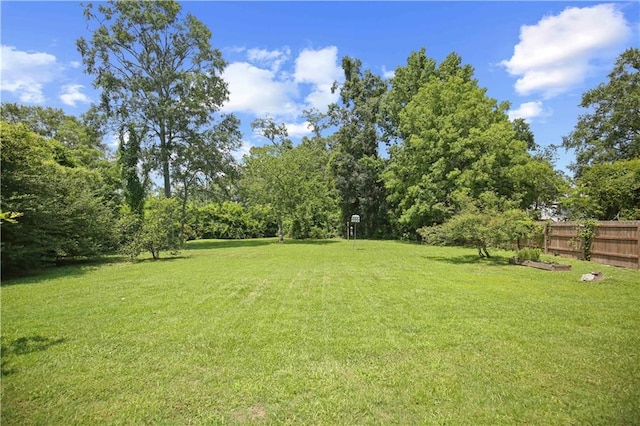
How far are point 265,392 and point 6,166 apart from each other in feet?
36.7

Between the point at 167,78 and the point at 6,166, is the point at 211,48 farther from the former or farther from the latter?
the point at 6,166

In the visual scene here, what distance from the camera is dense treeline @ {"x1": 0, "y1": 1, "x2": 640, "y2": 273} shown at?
14695 millimetres

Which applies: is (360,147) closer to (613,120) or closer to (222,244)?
(222,244)

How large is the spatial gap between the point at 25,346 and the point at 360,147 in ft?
94.3

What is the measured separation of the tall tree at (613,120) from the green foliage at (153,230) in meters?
26.6

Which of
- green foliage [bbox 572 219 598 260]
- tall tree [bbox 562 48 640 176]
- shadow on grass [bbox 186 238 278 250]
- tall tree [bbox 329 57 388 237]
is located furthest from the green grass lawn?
tall tree [bbox 329 57 388 237]

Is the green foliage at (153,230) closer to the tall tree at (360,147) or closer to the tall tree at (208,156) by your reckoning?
the tall tree at (208,156)

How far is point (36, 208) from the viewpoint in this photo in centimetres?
1000

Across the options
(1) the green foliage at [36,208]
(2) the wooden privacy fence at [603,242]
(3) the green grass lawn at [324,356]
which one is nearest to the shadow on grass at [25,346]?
(3) the green grass lawn at [324,356]

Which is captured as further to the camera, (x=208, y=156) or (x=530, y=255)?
(x=208, y=156)

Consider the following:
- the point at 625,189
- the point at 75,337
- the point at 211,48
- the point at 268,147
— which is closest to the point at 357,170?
the point at 268,147

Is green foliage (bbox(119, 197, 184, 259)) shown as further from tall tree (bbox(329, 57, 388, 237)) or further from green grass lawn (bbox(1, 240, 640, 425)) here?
tall tree (bbox(329, 57, 388, 237))

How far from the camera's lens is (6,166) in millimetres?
9852

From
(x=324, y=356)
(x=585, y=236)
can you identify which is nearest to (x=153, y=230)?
(x=324, y=356)
